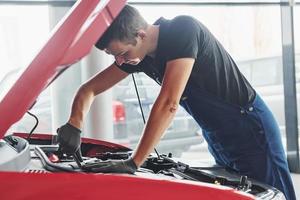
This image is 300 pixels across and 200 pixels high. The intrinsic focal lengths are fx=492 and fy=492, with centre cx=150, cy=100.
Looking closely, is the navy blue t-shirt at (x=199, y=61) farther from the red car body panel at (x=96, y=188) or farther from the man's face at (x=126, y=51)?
the red car body panel at (x=96, y=188)

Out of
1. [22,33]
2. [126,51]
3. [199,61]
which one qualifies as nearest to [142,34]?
[126,51]

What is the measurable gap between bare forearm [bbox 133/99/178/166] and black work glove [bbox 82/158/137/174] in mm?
36

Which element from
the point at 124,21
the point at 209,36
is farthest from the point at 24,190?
the point at 209,36

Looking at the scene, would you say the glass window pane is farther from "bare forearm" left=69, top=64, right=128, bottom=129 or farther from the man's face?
the man's face

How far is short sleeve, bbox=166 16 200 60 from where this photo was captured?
1.83m

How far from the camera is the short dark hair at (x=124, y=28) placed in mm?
1616

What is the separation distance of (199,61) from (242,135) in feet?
1.20

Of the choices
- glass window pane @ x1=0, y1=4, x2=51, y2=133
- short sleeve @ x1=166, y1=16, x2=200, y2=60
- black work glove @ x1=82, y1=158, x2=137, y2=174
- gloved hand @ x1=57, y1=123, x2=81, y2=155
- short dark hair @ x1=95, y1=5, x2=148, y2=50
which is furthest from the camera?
glass window pane @ x1=0, y1=4, x2=51, y2=133

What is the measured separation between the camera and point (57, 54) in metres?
1.21

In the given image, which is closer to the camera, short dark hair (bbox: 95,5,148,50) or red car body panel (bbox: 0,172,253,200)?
red car body panel (bbox: 0,172,253,200)

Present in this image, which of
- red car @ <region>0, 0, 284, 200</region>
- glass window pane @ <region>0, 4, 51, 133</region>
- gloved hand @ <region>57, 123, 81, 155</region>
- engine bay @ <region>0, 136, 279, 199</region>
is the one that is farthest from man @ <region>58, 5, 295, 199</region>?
glass window pane @ <region>0, 4, 51, 133</region>

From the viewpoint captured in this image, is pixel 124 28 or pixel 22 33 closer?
pixel 124 28

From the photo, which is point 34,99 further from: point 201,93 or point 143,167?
point 201,93

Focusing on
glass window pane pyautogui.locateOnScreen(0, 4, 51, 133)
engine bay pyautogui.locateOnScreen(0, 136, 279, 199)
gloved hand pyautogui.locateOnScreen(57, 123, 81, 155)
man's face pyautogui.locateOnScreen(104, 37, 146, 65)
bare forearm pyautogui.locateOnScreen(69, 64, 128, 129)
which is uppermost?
glass window pane pyautogui.locateOnScreen(0, 4, 51, 133)
